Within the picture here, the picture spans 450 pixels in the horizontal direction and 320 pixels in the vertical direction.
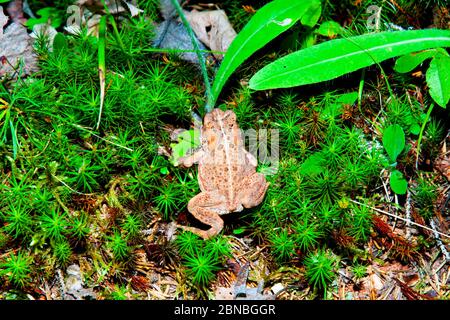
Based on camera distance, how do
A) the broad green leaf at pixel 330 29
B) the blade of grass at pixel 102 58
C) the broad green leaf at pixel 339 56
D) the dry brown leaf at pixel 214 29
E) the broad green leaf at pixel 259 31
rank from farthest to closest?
the dry brown leaf at pixel 214 29 → the broad green leaf at pixel 330 29 → the broad green leaf at pixel 259 31 → the broad green leaf at pixel 339 56 → the blade of grass at pixel 102 58

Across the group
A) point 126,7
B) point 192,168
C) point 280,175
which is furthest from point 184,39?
point 280,175

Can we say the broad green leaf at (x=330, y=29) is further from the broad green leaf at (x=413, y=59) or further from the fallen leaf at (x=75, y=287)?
the fallen leaf at (x=75, y=287)

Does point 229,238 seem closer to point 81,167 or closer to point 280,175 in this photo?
point 280,175

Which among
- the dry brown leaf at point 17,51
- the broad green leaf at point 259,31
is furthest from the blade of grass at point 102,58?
the broad green leaf at point 259,31

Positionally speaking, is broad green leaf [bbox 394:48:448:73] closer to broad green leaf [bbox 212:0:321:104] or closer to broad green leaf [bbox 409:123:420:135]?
broad green leaf [bbox 409:123:420:135]

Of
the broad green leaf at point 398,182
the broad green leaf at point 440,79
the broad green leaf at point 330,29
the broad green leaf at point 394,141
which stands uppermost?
the broad green leaf at point 330,29

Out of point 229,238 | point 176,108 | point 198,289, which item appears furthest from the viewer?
point 176,108
